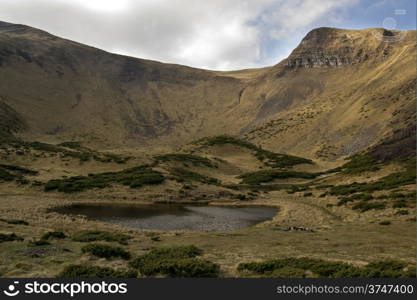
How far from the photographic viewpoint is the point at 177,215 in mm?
42781

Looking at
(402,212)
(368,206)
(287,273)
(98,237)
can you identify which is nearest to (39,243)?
(98,237)

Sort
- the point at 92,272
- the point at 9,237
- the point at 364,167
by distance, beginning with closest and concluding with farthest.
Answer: the point at 92,272
the point at 9,237
the point at 364,167

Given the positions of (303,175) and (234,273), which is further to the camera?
(303,175)

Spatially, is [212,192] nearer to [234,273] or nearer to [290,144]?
[234,273]

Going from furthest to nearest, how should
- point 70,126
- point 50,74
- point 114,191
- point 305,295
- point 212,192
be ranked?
point 50,74
point 70,126
point 212,192
point 114,191
point 305,295

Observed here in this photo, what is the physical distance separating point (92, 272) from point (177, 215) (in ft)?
89.1

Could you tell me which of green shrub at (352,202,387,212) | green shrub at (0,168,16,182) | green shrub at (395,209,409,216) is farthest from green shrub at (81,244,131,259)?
green shrub at (0,168,16,182)

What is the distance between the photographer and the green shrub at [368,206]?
39.5 metres

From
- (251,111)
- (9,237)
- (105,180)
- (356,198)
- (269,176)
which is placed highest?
(251,111)

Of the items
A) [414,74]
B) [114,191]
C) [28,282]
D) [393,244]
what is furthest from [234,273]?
[414,74]

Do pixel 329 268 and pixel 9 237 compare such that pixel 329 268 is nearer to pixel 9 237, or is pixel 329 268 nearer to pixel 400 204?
pixel 9 237

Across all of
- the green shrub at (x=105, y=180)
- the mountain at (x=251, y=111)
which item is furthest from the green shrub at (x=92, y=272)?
the mountain at (x=251, y=111)

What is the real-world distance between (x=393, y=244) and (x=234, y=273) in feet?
44.4

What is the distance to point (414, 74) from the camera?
13288 cm
